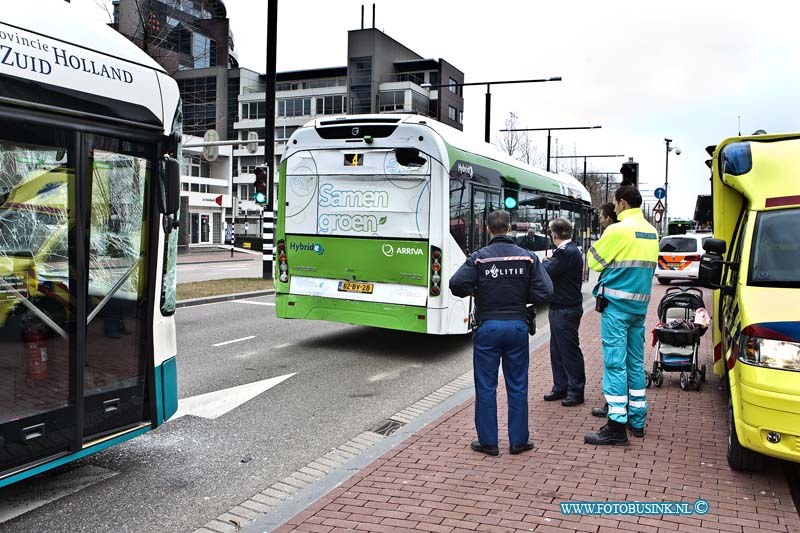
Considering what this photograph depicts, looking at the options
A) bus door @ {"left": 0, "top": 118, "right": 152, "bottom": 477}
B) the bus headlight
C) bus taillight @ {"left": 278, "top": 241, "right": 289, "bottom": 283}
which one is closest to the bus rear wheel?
the bus headlight

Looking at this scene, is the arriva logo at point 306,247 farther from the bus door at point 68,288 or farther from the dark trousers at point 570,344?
the bus door at point 68,288

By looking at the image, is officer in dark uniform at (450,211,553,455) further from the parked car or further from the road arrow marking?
the parked car

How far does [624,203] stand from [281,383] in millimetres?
4295

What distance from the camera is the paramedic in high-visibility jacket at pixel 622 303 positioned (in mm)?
5500

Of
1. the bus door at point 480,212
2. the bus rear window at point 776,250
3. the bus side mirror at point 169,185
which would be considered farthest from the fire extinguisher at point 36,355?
the bus door at point 480,212

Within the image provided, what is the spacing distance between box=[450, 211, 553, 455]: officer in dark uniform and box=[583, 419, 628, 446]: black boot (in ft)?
1.99

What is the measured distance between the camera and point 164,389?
16.7ft

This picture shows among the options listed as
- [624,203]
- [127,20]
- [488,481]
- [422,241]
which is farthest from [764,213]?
[127,20]

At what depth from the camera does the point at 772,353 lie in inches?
176

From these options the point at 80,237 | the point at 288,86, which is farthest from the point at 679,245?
the point at 288,86

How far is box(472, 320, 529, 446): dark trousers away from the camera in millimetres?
5156

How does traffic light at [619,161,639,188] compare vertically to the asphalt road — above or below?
above

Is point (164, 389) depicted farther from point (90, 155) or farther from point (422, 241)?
point (422, 241)
